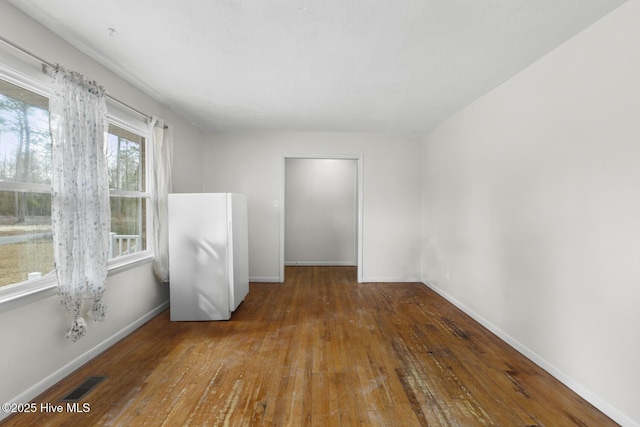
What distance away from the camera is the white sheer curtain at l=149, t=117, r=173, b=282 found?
118 inches

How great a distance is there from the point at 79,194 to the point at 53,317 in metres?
0.87

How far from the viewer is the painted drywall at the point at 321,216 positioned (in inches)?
233

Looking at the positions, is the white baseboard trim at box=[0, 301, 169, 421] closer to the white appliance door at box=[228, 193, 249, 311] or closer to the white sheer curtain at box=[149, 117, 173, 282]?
the white sheer curtain at box=[149, 117, 173, 282]

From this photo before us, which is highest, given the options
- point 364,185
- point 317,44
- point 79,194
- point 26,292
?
point 317,44

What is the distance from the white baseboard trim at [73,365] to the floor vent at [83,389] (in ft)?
0.58

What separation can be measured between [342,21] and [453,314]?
10.4ft

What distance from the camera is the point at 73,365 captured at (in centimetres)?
206

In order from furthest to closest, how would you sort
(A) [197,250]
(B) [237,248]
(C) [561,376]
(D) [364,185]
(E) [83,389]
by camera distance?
(D) [364,185], (B) [237,248], (A) [197,250], (C) [561,376], (E) [83,389]

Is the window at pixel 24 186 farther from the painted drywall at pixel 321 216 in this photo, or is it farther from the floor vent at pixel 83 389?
the painted drywall at pixel 321 216

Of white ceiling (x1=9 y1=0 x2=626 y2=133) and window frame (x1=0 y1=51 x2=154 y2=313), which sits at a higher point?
white ceiling (x1=9 y1=0 x2=626 y2=133)

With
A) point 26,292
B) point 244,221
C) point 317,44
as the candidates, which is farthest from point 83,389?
point 317,44

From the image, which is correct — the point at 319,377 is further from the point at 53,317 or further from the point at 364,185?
the point at 364,185

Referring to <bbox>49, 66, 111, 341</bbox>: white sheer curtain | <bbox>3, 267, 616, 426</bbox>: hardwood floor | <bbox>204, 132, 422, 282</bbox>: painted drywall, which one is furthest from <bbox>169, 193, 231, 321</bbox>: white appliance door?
<bbox>204, 132, 422, 282</bbox>: painted drywall

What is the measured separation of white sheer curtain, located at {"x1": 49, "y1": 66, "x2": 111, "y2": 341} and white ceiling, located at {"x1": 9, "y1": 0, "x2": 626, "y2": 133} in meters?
0.30
